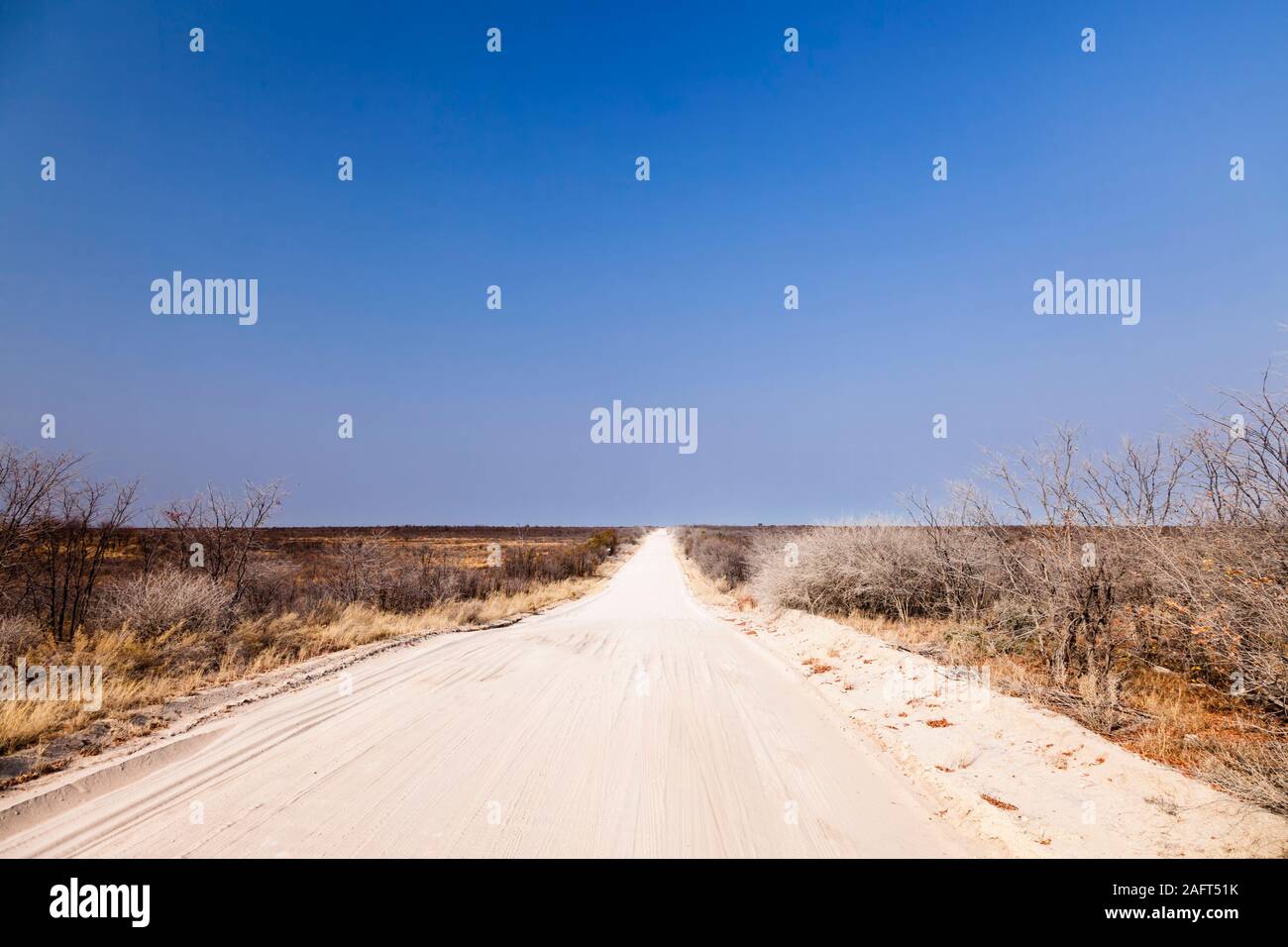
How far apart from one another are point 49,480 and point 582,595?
1673 cm

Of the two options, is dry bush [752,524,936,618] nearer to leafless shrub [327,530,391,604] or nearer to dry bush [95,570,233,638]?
leafless shrub [327,530,391,604]

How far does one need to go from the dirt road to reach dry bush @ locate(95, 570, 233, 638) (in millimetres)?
3581

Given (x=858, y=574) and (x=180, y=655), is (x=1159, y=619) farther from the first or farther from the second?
(x=180, y=655)

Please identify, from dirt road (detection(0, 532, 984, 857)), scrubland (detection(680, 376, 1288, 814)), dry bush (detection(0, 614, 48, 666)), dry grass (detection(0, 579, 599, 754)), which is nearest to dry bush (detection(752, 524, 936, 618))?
scrubland (detection(680, 376, 1288, 814))

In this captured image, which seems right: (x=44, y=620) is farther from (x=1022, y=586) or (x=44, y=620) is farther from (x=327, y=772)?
(x=1022, y=586)

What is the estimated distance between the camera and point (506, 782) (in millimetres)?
4941

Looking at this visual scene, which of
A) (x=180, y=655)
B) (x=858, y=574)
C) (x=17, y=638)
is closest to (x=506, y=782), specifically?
(x=180, y=655)

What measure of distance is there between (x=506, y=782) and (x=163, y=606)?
8515 mm

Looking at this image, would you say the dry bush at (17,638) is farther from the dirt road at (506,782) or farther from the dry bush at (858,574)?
the dry bush at (858,574)

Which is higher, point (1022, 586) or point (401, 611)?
point (1022, 586)

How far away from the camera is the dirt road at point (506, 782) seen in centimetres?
395

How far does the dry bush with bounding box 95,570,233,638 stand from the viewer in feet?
31.8
